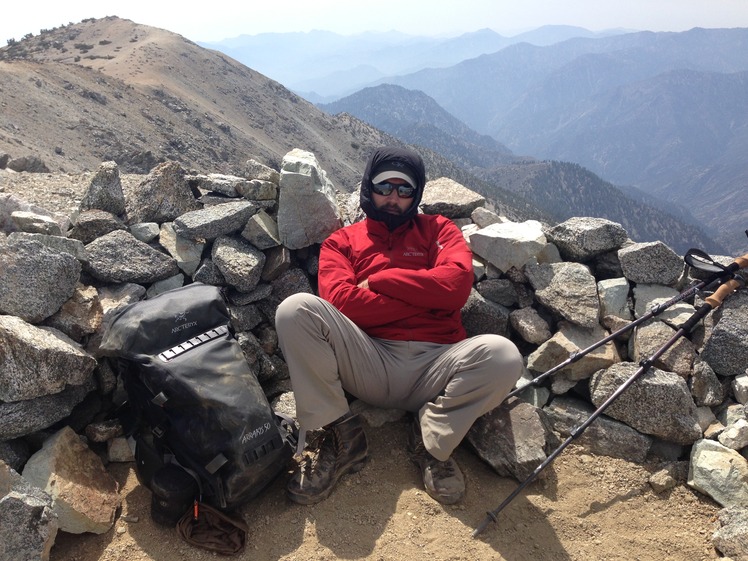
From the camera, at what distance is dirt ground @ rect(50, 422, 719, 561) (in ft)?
11.3

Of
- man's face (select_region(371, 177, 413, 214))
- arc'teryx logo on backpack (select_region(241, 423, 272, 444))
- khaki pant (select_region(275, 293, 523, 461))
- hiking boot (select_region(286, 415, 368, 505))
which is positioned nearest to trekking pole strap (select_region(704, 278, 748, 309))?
khaki pant (select_region(275, 293, 523, 461))

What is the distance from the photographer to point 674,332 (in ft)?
15.5

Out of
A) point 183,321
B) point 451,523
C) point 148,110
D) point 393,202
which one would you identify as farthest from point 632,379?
point 148,110

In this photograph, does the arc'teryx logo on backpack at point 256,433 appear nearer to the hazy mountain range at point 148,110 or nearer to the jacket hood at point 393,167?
the jacket hood at point 393,167

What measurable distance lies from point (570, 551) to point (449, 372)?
1.52m

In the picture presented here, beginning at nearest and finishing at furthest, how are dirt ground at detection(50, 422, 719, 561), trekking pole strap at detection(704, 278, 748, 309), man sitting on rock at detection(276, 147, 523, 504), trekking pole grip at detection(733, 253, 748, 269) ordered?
1. dirt ground at detection(50, 422, 719, 561)
2. man sitting on rock at detection(276, 147, 523, 504)
3. trekking pole strap at detection(704, 278, 748, 309)
4. trekking pole grip at detection(733, 253, 748, 269)

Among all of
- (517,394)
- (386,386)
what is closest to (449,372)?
(386,386)

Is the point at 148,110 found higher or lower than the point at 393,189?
lower

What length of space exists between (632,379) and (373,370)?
2.19m

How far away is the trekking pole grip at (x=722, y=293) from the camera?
4.54 meters

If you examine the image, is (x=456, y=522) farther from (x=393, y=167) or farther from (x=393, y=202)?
(x=393, y=167)

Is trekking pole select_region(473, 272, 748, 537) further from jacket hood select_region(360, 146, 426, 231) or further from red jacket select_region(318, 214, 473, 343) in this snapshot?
jacket hood select_region(360, 146, 426, 231)

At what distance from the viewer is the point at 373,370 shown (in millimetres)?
4066

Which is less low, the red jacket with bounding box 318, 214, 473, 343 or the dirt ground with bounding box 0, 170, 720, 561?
the red jacket with bounding box 318, 214, 473, 343
